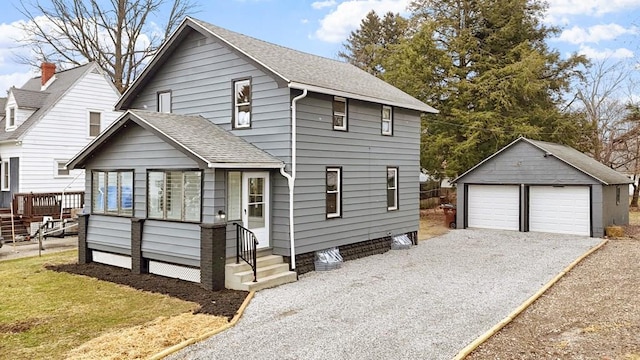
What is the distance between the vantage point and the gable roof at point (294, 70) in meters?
10.8

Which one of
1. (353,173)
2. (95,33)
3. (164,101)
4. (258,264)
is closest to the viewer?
(258,264)

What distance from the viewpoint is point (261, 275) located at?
32.3 feet

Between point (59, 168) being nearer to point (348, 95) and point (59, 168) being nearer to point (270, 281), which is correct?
point (348, 95)

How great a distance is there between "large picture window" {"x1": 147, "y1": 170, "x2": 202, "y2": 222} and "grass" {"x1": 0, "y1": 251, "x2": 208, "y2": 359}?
1.78 meters

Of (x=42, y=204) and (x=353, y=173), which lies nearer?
(x=353, y=173)

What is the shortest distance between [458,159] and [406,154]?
8165 millimetres

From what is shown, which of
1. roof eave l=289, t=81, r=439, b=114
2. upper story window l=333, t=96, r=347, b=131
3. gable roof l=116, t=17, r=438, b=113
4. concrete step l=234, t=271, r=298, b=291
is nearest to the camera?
concrete step l=234, t=271, r=298, b=291

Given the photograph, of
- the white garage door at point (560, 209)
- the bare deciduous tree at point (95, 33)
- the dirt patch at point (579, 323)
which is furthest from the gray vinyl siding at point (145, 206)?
the bare deciduous tree at point (95, 33)

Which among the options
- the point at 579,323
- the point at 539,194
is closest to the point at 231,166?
Answer: the point at 579,323

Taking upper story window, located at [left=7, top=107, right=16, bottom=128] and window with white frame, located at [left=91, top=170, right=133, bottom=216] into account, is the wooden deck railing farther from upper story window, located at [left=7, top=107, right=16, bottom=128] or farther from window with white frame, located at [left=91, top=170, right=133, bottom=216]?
window with white frame, located at [left=91, top=170, right=133, bottom=216]

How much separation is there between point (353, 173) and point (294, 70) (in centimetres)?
326

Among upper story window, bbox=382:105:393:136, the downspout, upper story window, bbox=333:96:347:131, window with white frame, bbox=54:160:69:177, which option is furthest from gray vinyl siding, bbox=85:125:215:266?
window with white frame, bbox=54:160:69:177

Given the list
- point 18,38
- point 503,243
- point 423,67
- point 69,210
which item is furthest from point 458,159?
point 18,38

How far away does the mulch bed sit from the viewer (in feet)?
27.0
